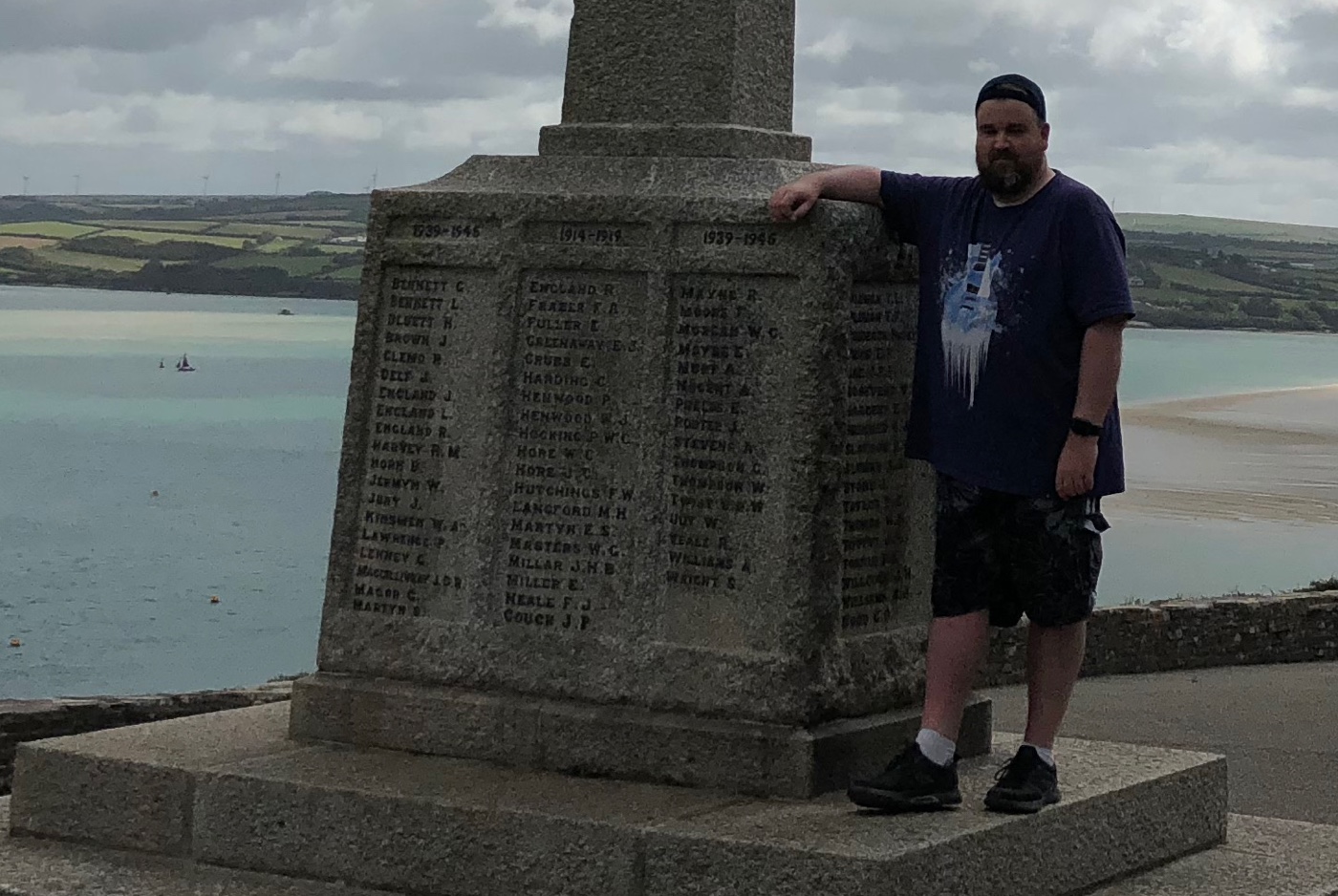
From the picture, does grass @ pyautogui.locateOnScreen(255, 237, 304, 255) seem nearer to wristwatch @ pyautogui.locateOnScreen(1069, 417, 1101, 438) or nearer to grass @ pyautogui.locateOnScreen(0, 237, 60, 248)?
grass @ pyautogui.locateOnScreen(0, 237, 60, 248)

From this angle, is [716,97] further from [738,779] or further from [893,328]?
[738,779]

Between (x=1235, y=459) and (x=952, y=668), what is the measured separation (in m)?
45.5

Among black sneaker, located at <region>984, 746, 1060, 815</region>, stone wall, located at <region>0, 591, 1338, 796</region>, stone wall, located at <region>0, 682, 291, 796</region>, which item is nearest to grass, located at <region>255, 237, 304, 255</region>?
stone wall, located at <region>0, 591, 1338, 796</region>

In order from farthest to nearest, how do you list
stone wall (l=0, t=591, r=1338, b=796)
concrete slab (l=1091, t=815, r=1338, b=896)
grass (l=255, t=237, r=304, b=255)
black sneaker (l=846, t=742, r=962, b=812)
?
grass (l=255, t=237, r=304, b=255), stone wall (l=0, t=591, r=1338, b=796), concrete slab (l=1091, t=815, r=1338, b=896), black sneaker (l=846, t=742, r=962, b=812)

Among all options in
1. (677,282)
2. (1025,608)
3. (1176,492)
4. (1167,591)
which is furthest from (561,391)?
(1176,492)

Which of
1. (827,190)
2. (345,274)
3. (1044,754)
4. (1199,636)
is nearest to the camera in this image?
(1044,754)

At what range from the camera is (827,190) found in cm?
682

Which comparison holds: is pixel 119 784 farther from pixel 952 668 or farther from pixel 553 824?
pixel 952 668


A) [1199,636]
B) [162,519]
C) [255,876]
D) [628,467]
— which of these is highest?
[628,467]

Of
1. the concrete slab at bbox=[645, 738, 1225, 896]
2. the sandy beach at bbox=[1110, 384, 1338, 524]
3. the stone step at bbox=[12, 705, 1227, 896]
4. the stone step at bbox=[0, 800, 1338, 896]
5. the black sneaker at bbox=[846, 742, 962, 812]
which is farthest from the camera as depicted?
the sandy beach at bbox=[1110, 384, 1338, 524]

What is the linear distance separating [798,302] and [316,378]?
81623 mm

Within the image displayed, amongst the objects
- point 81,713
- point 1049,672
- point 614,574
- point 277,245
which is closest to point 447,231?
point 614,574

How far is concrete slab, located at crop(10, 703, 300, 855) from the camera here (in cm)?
689

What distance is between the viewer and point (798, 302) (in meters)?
6.75
